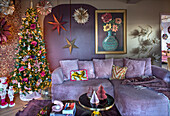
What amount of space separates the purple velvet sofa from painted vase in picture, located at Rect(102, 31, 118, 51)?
1.98 feet

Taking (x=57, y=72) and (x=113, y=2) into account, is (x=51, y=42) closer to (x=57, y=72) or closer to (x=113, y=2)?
(x=57, y=72)

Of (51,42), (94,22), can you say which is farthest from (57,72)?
(94,22)

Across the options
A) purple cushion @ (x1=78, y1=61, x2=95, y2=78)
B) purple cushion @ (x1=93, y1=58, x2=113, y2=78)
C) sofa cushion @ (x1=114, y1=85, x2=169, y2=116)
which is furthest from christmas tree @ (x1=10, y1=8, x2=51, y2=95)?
sofa cushion @ (x1=114, y1=85, x2=169, y2=116)

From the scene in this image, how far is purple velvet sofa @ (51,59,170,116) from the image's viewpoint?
1.91m

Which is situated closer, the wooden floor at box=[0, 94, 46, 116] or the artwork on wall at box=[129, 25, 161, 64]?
the wooden floor at box=[0, 94, 46, 116]

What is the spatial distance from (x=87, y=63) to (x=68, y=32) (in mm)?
1210

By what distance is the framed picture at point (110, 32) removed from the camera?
143 inches

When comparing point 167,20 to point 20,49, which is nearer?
point 20,49

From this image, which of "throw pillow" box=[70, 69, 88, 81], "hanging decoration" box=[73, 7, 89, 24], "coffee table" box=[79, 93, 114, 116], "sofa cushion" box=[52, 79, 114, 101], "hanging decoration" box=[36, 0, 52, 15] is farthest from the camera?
"hanging decoration" box=[73, 7, 89, 24]

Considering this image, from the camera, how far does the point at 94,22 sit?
365cm

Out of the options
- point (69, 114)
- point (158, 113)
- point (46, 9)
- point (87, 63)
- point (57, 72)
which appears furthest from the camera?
point (46, 9)

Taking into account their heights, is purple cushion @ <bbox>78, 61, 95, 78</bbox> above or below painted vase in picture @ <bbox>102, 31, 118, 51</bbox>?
below

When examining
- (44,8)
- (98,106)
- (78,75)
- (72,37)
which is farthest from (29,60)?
(98,106)

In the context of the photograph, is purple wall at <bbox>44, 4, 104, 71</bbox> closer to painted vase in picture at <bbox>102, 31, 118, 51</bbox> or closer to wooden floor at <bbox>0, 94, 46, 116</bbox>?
painted vase in picture at <bbox>102, 31, 118, 51</bbox>
